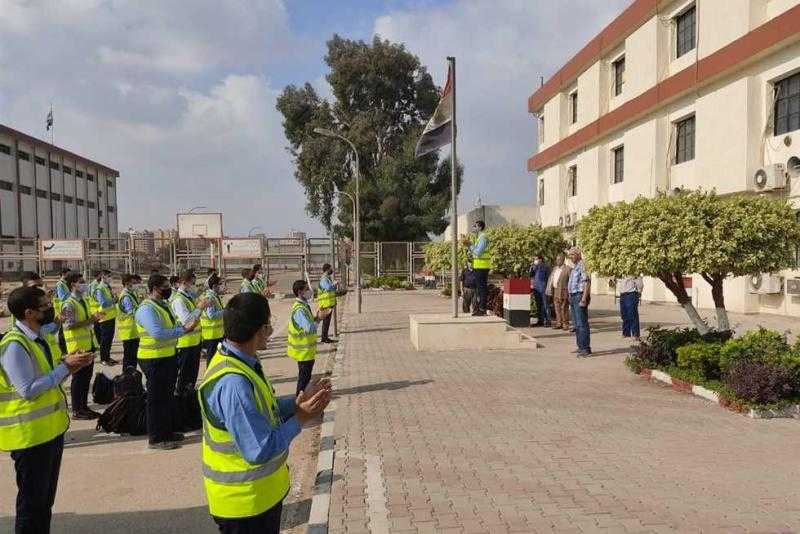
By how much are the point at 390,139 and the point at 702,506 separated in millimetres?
40434

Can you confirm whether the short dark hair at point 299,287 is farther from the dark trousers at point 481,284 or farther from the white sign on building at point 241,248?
the white sign on building at point 241,248

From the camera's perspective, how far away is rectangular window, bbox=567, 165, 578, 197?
91.1 ft

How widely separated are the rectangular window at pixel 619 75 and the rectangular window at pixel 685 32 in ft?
11.7

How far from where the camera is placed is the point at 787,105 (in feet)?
48.3

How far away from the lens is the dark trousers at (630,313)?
11.9 m

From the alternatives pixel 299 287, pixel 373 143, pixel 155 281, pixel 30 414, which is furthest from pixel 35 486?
pixel 373 143

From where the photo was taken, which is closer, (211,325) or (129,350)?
(129,350)

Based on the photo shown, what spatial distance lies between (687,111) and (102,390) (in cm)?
1788

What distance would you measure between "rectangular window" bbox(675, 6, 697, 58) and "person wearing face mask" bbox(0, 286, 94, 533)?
62.9 feet

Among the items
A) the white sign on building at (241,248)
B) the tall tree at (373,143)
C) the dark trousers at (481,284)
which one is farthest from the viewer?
the tall tree at (373,143)

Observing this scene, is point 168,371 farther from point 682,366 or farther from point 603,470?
point 682,366

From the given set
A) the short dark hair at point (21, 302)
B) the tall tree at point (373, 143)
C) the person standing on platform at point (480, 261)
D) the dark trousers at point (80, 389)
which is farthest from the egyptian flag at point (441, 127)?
the tall tree at point (373, 143)

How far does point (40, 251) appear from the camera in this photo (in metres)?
28.6

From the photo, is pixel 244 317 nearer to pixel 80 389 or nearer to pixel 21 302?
pixel 21 302
